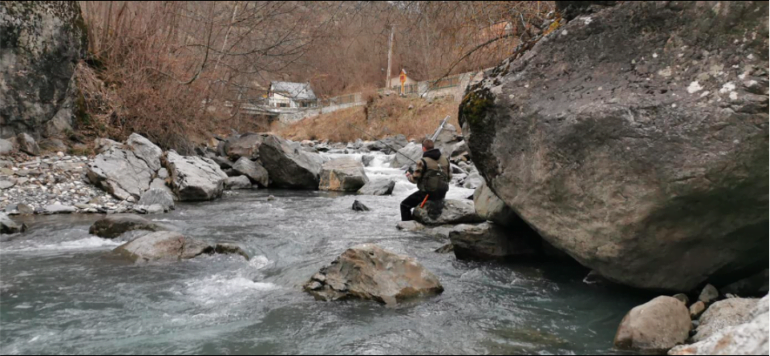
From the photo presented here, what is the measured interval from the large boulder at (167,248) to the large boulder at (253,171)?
8642mm

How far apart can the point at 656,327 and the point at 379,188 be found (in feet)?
34.7

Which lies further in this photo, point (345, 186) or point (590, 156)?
point (345, 186)

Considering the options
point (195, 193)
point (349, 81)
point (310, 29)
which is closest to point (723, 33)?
point (195, 193)

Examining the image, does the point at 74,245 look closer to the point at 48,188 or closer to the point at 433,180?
the point at 48,188

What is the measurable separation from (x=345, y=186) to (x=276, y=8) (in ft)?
16.7

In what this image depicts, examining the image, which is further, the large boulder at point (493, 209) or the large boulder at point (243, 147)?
the large boulder at point (243, 147)

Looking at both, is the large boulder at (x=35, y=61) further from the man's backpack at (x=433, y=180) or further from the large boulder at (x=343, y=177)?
the man's backpack at (x=433, y=180)

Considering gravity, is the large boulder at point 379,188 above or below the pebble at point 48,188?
below

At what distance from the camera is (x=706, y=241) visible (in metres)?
4.09

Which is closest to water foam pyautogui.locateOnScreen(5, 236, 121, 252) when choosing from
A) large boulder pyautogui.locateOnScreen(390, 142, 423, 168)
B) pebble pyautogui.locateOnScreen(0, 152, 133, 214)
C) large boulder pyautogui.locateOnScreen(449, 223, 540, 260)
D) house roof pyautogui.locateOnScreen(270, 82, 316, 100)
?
pebble pyautogui.locateOnScreen(0, 152, 133, 214)

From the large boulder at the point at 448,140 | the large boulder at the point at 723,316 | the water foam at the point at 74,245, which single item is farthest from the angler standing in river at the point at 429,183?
the large boulder at the point at 448,140

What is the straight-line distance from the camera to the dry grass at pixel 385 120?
110 ft

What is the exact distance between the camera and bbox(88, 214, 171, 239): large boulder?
7.25m

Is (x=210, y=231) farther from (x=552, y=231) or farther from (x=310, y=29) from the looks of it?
(x=310, y=29)
